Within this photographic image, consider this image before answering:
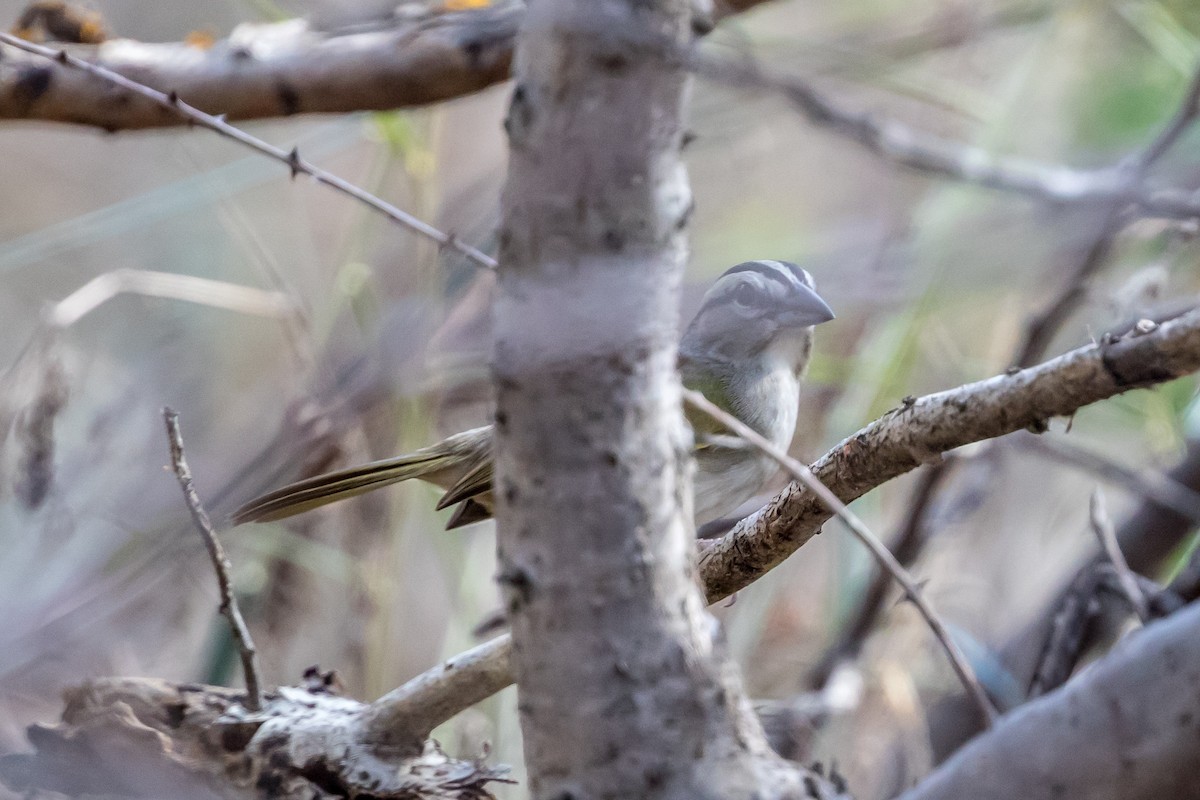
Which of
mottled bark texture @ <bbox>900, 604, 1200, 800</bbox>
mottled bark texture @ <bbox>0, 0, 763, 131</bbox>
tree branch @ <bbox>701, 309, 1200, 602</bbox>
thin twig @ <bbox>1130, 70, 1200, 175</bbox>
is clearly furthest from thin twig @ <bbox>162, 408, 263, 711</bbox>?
thin twig @ <bbox>1130, 70, 1200, 175</bbox>

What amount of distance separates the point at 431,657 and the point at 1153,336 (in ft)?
15.0

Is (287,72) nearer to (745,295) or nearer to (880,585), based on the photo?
(745,295)

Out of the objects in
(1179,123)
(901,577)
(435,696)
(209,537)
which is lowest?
(901,577)

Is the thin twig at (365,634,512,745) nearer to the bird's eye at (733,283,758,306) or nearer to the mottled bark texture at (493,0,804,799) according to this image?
the mottled bark texture at (493,0,804,799)

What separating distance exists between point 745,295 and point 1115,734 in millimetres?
1842

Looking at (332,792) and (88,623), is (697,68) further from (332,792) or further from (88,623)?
(88,623)

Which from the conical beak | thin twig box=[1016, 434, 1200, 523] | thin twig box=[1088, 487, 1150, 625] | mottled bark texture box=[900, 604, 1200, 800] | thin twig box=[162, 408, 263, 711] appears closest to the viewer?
mottled bark texture box=[900, 604, 1200, 800]

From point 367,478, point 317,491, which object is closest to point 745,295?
point 367,478

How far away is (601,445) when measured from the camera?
0.97 m

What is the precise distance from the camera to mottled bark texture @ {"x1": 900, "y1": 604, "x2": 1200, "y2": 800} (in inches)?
32.0

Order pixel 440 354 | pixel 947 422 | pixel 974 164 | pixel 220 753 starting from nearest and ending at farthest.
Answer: pixel 947 422, pixel 220 753, pixel 974 164, pixel 440 354

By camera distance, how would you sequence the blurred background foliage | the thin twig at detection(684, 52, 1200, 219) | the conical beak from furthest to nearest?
the thin twig at detection(684, 52, 1200, 219), the blurred background foliage, the conical beak

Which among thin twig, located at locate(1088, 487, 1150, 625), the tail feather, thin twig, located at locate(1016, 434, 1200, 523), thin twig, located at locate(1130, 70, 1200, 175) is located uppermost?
thin twig, located at locate(1130, 70, 1200, 175)

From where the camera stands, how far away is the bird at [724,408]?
2.19m
